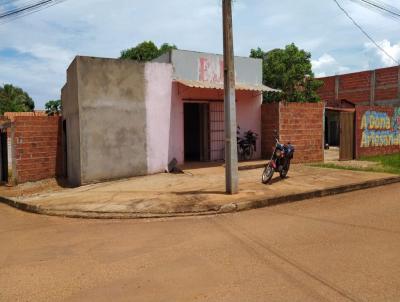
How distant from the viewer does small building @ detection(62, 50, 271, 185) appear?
10.5 meters

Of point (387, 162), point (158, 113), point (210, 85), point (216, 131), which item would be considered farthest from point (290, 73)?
point (158, 113)

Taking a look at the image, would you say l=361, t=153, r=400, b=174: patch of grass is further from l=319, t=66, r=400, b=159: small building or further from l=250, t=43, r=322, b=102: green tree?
l=250, t=43, r=322, b=102: green tree

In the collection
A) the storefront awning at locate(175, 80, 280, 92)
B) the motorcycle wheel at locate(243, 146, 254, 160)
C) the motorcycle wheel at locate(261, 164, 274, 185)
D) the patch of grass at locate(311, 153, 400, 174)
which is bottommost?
the patch of grass at locate(311, 153, 400, 174)

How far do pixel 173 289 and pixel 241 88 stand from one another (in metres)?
9.19

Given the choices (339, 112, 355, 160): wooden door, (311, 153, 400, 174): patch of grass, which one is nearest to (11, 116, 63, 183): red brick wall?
(311, 153, 400, 174): patch of grass

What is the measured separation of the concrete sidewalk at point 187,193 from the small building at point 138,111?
659 mm

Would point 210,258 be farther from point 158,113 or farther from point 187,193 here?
point 158,113

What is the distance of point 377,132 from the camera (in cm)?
1734

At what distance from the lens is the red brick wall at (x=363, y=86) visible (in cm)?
2739

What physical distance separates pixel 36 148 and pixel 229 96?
7.06m

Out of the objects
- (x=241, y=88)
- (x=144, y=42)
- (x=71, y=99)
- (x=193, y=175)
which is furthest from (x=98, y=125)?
(x=144, y=42)

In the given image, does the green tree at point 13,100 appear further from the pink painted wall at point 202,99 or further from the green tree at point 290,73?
the pink painted wall at point 202,99

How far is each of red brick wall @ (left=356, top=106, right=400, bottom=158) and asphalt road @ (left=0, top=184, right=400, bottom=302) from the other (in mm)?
10040

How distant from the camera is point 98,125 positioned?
10.6 meters
